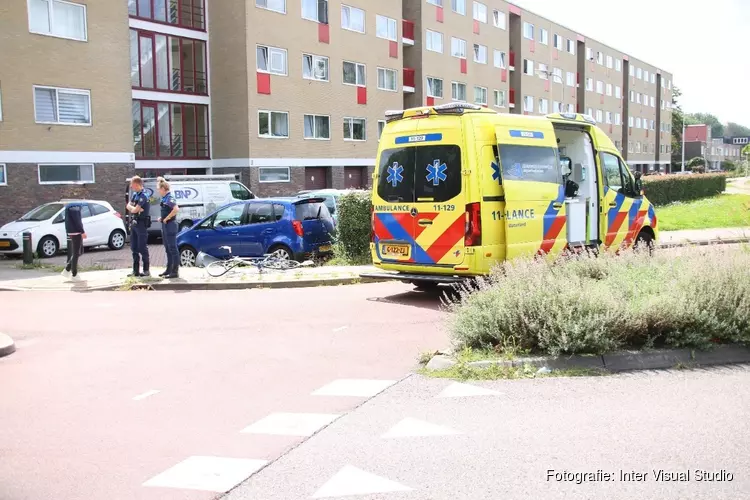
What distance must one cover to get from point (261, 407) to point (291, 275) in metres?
7.86

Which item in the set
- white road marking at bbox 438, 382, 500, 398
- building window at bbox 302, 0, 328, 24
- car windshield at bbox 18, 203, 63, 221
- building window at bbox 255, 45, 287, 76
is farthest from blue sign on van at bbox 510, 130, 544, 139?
building window at bbox 302, 0, 328, 24

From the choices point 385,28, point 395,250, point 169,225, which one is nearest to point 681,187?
point 385,28

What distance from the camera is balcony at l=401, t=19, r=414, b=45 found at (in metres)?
43.8

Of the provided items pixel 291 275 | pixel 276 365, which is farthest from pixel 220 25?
pixel 276 365

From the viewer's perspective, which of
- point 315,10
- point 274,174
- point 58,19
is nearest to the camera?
point 58,19

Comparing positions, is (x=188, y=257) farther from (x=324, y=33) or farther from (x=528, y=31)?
(x=528, y=31)

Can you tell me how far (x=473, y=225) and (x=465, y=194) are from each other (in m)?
0.44

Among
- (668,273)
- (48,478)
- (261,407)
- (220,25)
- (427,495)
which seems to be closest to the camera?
(427,495)

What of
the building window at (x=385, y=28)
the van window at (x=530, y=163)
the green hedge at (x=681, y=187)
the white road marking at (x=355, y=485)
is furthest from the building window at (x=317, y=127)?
the white road marking at (x=355, y=485)

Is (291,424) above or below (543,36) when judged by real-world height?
below

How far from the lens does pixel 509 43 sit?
186ft

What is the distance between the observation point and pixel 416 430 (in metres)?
5.25

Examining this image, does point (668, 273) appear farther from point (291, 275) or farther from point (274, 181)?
point (274, 181)

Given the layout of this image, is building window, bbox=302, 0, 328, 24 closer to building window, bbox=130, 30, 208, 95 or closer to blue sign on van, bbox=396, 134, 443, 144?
building window, bbox=130, 30, 208, 95
